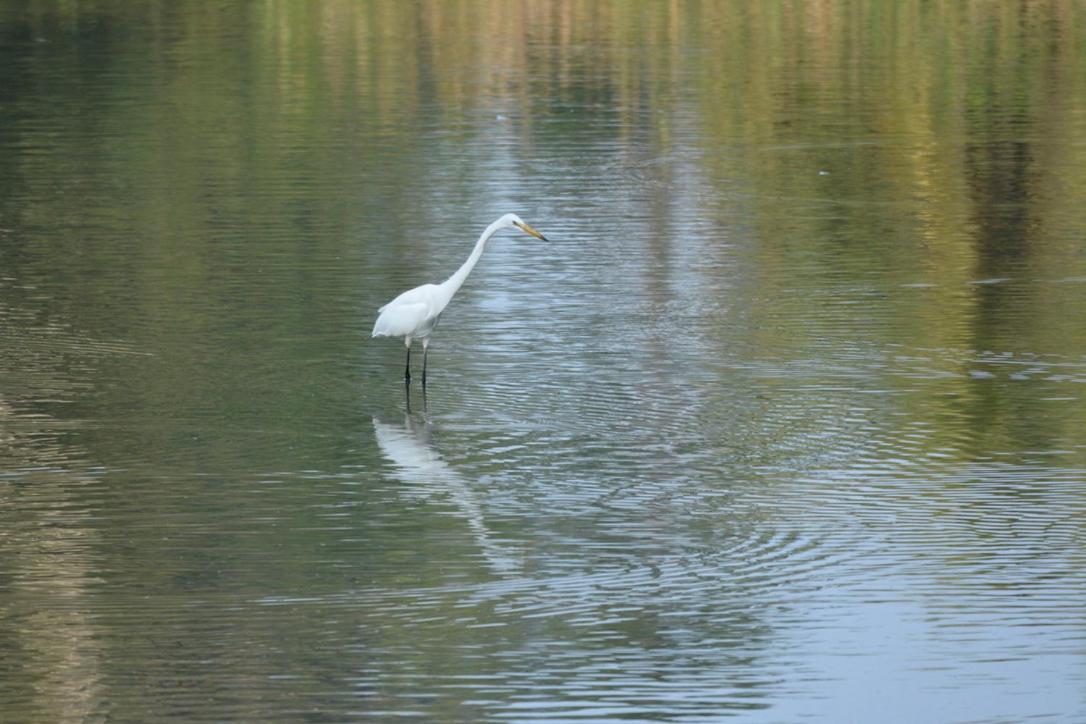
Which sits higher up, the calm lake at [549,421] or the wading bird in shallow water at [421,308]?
the wading bird in shallow water at [421,308]

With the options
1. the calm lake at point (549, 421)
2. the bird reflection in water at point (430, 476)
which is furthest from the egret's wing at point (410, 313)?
the bird reflection in water at point (430, 476)

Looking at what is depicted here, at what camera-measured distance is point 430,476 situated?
11023 mm

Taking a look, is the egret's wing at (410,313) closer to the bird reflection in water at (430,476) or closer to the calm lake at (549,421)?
the calm lake at (549,421)

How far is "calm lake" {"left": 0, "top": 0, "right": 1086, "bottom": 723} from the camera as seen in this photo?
8195 mm

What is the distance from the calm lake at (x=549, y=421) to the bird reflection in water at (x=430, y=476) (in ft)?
0.16

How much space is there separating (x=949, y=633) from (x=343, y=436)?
14.1ft

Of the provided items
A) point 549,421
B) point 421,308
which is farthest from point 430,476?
point 421,308

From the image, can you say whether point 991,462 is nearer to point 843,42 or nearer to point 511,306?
point 511,306

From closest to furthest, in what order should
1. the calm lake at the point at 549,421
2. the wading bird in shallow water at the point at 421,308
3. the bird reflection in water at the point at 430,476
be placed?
the calm lake at the point at 549,421 → the bird reflection in water at the point at 430,476 → the wading bird in shallow water at the point at 421,308

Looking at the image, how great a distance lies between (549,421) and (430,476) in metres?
1.32

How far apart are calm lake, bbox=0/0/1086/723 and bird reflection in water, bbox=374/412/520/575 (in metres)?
0.05

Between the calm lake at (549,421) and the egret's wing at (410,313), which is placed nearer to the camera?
the calm lake at (549,421)

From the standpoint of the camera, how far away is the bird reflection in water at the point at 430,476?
9633 mm

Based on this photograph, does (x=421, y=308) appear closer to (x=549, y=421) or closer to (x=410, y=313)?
(x=410, y=313)
